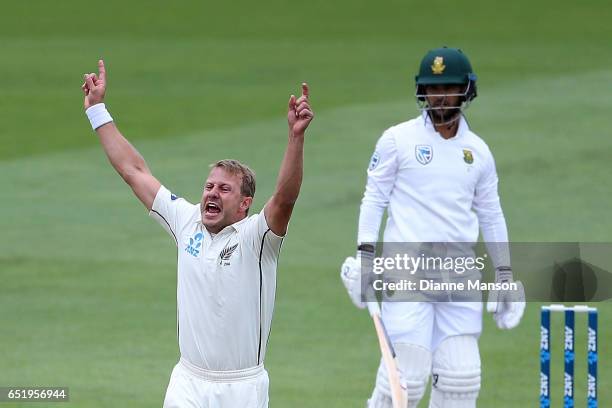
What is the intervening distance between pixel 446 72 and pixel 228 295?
7.28 ft

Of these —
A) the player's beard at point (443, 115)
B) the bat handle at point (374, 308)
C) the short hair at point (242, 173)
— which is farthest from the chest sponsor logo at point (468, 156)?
the short hair at point (242, 173)

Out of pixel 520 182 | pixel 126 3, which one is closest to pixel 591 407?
pixel 520 182

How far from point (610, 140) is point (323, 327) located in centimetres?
728

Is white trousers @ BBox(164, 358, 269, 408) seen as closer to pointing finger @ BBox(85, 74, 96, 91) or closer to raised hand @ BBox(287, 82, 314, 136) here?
raised hand @ BBox(287, 82, 314, 136)

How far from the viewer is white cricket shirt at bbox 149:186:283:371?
6.05 metres

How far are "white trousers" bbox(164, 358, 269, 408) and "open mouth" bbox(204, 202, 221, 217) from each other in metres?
0.65

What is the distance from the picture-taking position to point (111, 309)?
11562mm

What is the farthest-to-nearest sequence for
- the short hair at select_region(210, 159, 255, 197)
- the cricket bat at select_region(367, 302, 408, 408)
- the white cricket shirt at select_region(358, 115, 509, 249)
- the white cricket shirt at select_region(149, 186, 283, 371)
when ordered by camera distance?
the white cricket shirt at select_region(358, 115, 509, 249)
the cricket bat at select_region(367, 302, 408, 408)
the short hair at select_region(210, 159, 255, 197)
the white cricket shirt at select_region(149, 186, 283, 371)

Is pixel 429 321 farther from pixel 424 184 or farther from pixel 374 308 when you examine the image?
pixel 424 184

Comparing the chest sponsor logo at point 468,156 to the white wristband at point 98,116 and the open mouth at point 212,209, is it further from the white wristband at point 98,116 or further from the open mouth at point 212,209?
the white wristband at point 98,116

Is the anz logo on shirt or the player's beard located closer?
the anz logo on shirt

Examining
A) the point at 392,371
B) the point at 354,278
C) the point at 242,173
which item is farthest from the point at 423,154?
the point at 242,173

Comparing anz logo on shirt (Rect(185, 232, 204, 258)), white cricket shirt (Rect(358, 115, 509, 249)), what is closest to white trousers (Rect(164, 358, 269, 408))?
anz logo on shirt (Rect(185, 232, 204, 258))

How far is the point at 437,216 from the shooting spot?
7.43 meters
